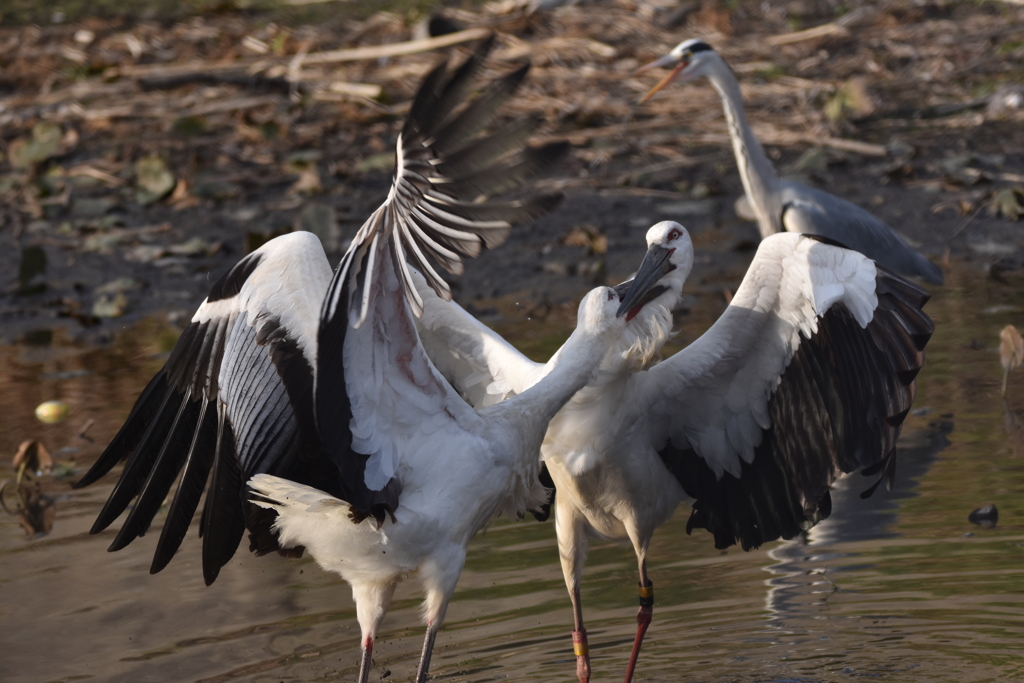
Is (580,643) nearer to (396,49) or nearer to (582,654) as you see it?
(582,654)

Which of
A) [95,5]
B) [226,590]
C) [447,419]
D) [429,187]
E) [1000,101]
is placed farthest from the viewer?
[95,5]

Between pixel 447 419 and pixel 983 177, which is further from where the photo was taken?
pixel 983 177

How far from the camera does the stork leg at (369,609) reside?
4.06 meters

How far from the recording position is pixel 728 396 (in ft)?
14.9

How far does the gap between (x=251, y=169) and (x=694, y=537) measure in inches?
238

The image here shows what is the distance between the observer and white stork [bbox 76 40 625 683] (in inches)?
129

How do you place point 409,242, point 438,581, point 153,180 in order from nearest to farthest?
point 409,242 → point 438,581 → point 153,180

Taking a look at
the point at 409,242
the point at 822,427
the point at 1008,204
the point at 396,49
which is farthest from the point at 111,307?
the point at 1008,204

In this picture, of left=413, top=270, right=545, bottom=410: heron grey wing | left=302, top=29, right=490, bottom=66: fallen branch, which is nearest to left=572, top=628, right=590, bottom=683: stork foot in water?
left=413, top=270, right=545, bottom=410: heron grey wing

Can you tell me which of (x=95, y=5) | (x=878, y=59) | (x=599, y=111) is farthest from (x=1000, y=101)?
(x=95, y=5)

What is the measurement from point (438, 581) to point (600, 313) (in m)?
1.02

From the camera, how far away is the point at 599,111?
35.0 ft

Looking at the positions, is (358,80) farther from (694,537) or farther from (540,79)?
(694,537)

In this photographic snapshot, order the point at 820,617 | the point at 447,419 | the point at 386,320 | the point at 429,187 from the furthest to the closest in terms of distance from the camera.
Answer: the point at 820,617 → the point at 447,419 → the point at 386,320 → the point at 429,187
